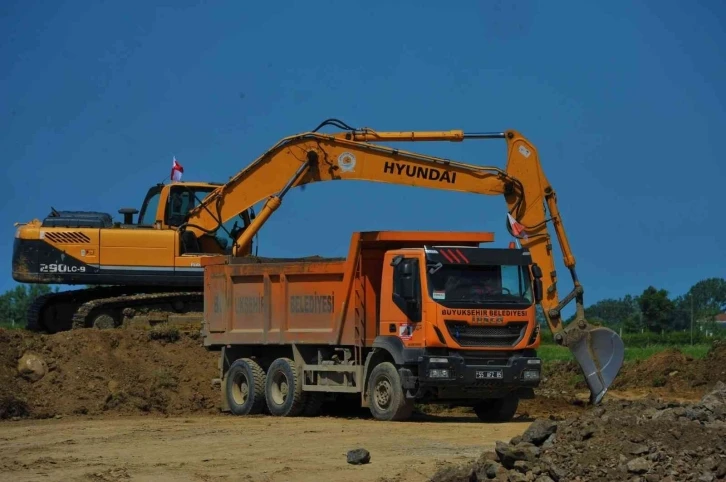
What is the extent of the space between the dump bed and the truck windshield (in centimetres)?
120

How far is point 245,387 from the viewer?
24.8m

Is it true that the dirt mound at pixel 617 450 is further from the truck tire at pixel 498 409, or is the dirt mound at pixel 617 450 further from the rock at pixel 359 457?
the truck tire at pixel 498 409

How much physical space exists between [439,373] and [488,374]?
85 centimetres

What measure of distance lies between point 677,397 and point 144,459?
1498 centimetres

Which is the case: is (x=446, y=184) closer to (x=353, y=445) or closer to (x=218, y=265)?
(x=218, y=265)

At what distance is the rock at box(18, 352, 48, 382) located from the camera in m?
26.0

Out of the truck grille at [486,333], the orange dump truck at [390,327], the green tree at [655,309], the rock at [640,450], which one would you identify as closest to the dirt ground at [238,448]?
the orange dump truck at [390,327]

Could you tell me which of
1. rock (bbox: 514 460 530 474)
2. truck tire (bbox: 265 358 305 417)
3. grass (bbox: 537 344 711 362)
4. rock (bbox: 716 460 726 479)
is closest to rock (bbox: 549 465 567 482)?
rock (bbox: 514 460 530 474)

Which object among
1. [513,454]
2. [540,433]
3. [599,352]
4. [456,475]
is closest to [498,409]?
[599,352]

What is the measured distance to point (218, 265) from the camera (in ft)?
83.8

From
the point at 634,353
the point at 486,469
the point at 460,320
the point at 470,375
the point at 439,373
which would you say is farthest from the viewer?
the point at 634,353

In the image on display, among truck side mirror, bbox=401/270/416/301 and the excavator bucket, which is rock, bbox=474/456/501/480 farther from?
the excavator bucket

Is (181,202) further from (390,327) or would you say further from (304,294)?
(390,327)

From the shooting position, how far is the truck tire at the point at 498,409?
72.2 ft
